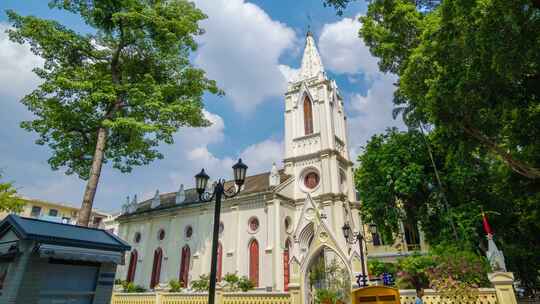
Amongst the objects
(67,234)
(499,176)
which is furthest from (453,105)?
(67,234)

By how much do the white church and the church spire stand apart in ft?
0.35

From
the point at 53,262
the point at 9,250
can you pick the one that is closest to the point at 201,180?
the point at 53,262

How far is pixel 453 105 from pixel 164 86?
13.4 meters

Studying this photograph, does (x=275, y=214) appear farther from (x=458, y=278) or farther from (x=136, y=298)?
(x=458, y=278)

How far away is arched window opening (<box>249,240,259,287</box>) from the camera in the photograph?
73.5ft

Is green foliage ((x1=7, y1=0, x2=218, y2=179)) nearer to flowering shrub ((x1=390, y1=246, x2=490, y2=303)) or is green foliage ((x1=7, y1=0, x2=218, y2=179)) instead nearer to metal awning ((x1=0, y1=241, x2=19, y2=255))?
metal awning ((x1=0, y1=241, x2=19, y2=255))

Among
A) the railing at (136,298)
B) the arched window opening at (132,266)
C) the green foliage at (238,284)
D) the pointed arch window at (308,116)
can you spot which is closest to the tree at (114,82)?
the railing at (136,298)

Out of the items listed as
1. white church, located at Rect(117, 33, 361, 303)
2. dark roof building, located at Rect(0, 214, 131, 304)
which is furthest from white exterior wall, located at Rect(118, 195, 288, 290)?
dark roof building, located at Rect(0, 214, 131, 304)

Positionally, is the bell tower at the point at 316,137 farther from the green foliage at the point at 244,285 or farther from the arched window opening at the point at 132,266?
the arched window opening at the point at 132,266

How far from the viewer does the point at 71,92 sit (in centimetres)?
1462

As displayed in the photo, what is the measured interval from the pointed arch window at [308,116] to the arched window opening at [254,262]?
11.1 metres

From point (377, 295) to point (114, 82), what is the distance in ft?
49.7

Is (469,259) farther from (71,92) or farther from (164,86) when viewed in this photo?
(71,92)

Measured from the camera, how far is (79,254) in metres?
6.30
